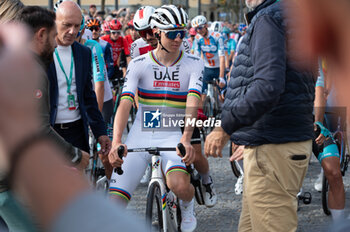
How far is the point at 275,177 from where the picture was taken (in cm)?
297

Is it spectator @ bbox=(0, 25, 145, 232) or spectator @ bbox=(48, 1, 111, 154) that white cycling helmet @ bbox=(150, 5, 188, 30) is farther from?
spectator @ bbox=(0, 25, 145, 232)

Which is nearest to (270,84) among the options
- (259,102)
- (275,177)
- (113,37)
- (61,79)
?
(259,102)

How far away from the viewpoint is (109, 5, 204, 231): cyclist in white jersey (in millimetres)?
4375

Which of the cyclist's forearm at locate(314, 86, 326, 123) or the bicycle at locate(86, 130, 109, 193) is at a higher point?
the cyclist's forearm at locate(314, 86, 326, 123)

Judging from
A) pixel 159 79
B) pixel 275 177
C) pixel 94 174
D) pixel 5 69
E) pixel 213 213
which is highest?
pixel 5 69

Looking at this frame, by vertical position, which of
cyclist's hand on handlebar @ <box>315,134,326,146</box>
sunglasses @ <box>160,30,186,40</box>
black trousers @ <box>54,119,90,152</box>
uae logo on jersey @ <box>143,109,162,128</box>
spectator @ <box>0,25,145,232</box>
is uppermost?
sunglasses @ <box>160,30,186,40</box>

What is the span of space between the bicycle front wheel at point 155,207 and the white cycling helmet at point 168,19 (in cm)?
137

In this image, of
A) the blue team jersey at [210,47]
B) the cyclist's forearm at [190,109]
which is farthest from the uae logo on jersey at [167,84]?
the blue team jersey at [210,47]

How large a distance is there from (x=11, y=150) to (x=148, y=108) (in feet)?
12.2

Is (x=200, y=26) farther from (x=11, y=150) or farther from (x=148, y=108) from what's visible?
(x=11, y=150)

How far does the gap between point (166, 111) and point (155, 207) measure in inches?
33.4

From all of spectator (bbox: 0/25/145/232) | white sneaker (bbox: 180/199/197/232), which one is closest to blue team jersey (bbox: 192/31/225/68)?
white sneaker (bbox: 180/199/197/232)

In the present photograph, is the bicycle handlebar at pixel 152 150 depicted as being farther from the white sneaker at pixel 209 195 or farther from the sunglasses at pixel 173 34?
the white sneaker at pixel 209 195

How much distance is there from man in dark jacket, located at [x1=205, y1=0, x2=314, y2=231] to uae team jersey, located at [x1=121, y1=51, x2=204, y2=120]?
1.55 m
